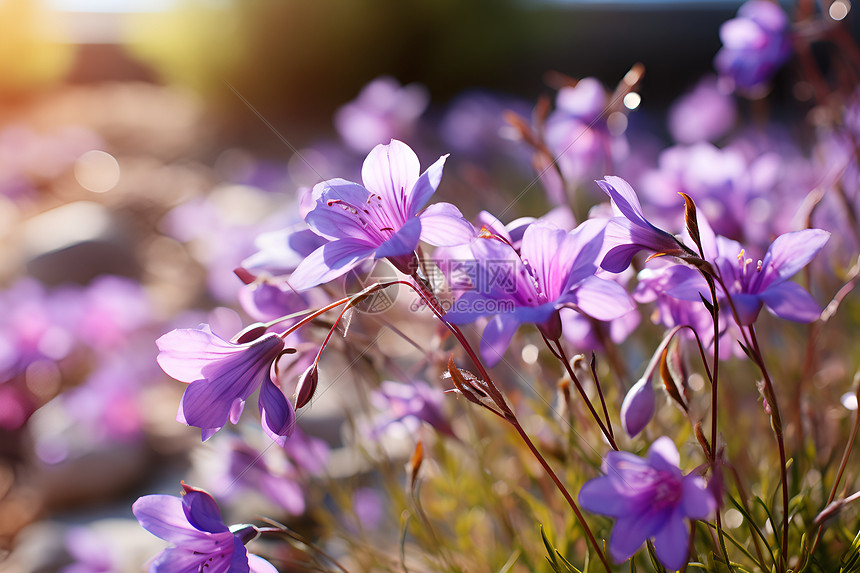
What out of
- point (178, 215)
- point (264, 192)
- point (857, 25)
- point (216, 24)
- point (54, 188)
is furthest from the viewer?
point (857, 25)

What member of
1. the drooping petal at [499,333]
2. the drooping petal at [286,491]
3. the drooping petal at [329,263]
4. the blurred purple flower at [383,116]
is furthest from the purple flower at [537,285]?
the blurred purple flower at [383,116]

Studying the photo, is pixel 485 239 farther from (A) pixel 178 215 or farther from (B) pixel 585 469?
(A) pixel 178 215

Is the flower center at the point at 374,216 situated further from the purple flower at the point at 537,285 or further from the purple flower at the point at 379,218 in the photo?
the purple flower at the point at 537,285

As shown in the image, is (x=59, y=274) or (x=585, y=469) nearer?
(x=585, y=469)

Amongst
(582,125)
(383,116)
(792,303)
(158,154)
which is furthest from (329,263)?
(158,154)

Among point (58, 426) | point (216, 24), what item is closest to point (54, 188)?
point (216, 24)

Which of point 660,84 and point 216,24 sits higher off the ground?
point 216,24
